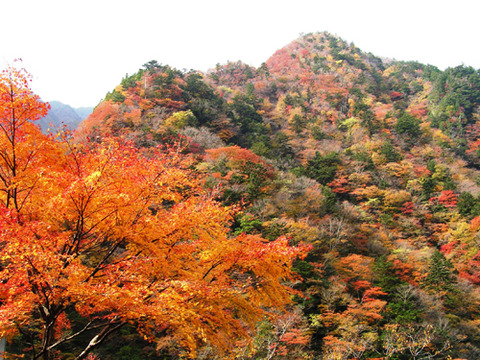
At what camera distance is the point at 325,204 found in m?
23.8

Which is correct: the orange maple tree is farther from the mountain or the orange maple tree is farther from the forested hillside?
the mountain

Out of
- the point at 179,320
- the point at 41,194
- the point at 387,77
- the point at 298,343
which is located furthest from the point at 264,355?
the point at 387,77

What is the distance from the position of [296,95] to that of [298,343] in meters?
41.5

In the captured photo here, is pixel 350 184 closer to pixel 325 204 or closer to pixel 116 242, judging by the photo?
pixel 325 204

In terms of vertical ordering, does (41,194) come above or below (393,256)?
above

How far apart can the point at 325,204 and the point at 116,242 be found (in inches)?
818

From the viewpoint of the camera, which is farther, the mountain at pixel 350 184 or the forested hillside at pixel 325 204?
the mountain at pixel 350 184

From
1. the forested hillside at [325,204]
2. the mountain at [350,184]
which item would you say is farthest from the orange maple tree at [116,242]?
the mountain at [350,184]

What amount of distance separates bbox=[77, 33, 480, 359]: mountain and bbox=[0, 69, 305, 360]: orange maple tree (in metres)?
8.95

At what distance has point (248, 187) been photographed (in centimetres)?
2133

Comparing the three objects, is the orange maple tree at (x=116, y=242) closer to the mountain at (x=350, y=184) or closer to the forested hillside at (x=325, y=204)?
the forested hillside at (x=325, y=204)

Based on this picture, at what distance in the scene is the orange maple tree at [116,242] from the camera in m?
3.91

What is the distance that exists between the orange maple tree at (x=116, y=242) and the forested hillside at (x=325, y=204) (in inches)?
4.3

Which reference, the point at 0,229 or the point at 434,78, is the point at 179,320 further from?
the point at 434,78
